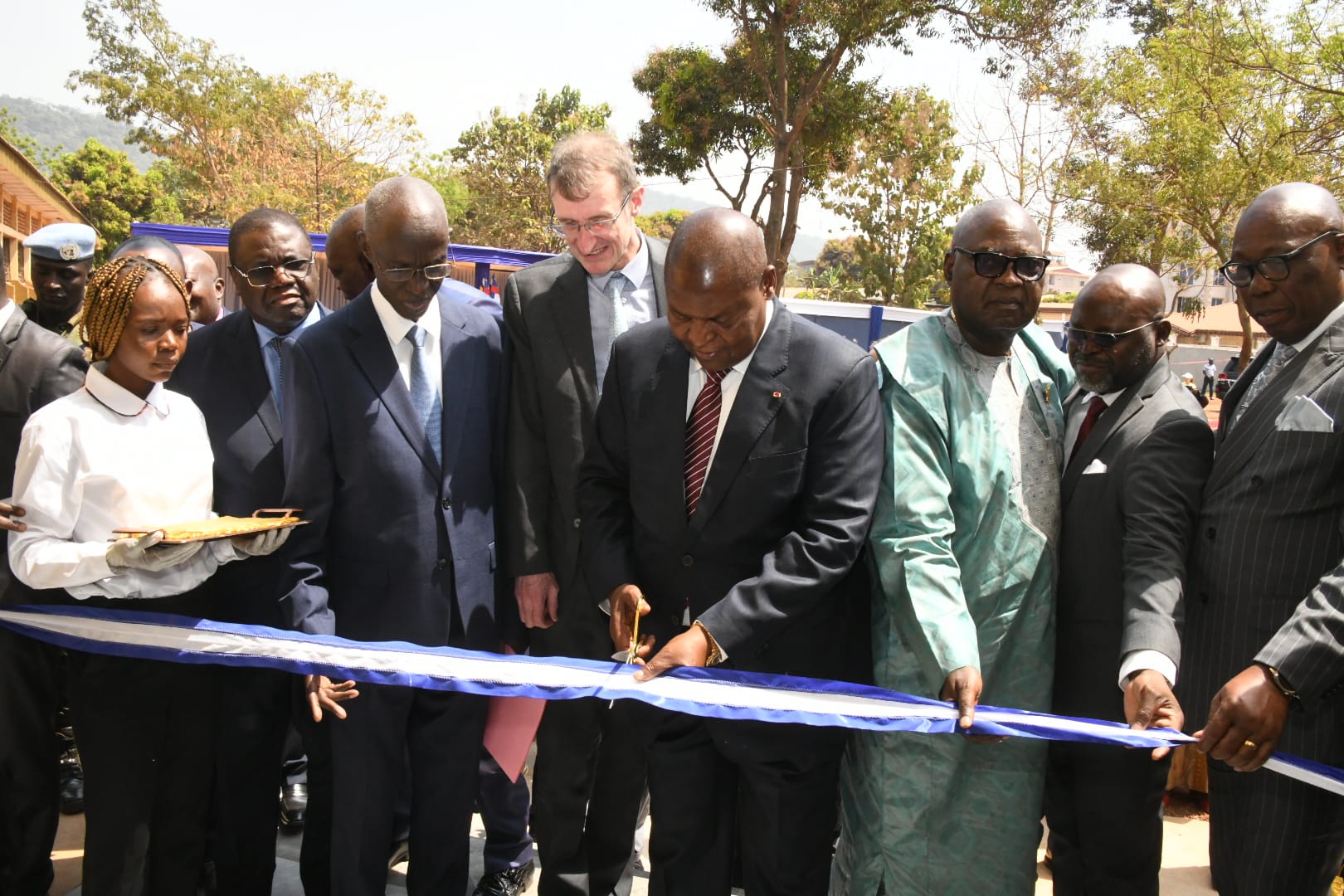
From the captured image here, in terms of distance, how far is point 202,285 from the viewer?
4.57 metres

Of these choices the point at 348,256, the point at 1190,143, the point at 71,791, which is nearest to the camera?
the point at 348,256

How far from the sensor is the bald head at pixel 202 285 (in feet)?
14.8

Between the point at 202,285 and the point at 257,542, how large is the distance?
220 centimetres

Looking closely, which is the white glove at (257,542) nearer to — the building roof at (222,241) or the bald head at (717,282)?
the bald head at (717,282)

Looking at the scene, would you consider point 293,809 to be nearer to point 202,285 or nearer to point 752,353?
point 202,285

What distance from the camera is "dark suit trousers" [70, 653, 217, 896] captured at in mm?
2998

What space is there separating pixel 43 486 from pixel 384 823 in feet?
4.64

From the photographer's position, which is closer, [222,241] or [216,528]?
[216,528]

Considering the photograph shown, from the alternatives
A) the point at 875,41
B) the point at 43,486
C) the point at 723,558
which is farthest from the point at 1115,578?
the point at 875,41

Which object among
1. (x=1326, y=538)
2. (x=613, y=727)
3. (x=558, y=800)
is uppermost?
(x=1326, y=538)

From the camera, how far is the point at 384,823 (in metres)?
3.12

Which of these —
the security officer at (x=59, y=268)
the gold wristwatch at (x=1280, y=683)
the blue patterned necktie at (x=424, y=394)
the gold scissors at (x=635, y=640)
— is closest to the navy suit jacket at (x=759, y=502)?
the gold scissors at (x=635, y=640)

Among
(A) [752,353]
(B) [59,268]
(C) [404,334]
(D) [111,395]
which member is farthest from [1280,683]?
(B) [59,268]

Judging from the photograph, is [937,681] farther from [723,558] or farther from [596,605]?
[596,605]
